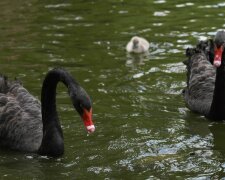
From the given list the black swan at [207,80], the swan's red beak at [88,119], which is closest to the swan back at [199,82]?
the black swan at [207,80]

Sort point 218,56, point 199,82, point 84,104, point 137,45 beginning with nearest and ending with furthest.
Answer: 1. point 84,104
2. point 218,56
3. point 199,82
4. point 137,45

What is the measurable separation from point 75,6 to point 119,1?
954 millimetres

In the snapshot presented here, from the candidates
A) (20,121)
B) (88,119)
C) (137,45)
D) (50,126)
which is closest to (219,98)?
(50,126)

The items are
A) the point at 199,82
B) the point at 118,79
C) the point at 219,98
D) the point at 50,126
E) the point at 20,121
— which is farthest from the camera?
the point at 118,79

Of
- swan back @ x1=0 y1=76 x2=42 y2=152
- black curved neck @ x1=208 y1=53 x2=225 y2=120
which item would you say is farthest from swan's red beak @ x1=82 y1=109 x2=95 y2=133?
black curved neck @ x1=208 y1=53 x2=225 y2=120

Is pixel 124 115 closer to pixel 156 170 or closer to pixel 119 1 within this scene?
pixel 156 170

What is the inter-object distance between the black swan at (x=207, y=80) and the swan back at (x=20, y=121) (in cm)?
197

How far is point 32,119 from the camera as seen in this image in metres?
8.19

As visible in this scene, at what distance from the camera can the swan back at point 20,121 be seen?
7947 millimetres

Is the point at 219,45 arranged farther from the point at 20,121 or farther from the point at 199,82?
the point at 20,121

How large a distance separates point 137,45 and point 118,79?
1.30 m

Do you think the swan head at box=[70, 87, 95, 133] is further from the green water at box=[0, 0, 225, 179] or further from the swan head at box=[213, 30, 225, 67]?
the swan head at box=[213, 30, 225, 67]

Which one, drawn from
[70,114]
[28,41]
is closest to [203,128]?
[70,114]

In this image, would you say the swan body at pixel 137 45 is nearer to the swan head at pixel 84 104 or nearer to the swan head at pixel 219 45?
the swan head at pixel 219 45
